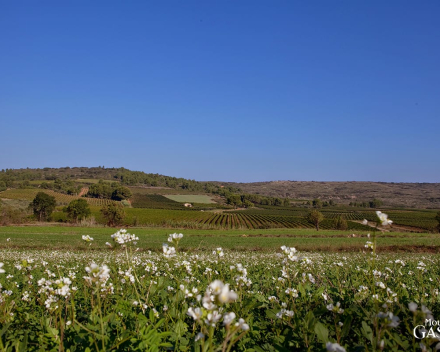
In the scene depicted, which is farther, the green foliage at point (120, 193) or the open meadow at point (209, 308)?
the green foliage at point (120, 193)

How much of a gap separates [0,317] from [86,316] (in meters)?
0.70

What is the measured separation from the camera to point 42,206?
7356 cm

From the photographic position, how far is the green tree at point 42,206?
73.4 m

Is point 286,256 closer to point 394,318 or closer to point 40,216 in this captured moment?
point 394,318

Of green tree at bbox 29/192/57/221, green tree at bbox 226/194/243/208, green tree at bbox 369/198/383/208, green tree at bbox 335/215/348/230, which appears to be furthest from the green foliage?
green tree at bbox 369/198/383/208

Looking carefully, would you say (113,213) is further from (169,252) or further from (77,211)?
(169,252)

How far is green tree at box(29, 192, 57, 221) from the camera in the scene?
73.4 metres

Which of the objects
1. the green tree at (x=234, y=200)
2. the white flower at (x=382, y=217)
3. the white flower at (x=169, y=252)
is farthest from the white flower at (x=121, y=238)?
the green tree at (x=234, y=200)

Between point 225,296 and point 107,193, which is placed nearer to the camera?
point 225,296

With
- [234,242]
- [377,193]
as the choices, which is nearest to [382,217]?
[234,242]

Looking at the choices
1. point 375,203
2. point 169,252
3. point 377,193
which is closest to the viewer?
point 169,252

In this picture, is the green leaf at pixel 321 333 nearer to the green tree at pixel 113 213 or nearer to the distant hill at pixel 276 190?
the green tree at pixel 113 213

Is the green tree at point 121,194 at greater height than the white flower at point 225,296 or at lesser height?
lesser

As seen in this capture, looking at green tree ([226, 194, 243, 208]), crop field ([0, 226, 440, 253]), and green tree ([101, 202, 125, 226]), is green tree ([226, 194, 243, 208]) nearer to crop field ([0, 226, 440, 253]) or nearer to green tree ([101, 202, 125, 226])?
green tree ([101, 202, 125, 226])
